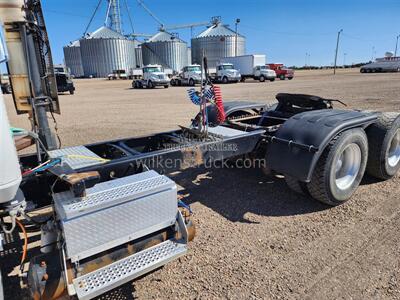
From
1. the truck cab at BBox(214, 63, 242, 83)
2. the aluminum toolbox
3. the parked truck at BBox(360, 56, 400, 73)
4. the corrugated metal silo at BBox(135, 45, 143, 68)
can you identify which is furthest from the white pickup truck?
the corrugated metal silo at BBox(135, 45, 143, 68)

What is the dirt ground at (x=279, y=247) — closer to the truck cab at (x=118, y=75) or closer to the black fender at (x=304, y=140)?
the black fender at (x=304, y=140)

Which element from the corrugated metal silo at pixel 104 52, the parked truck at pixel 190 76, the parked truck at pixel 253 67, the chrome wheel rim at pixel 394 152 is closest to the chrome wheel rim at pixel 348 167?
the chrome wheel rim at pixel 394 152

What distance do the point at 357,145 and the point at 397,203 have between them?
0.89 meters

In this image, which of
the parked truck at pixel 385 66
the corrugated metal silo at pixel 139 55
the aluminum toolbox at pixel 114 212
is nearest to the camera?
the aluminum toolbox at pixel 114 212

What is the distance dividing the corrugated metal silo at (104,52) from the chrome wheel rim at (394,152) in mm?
62044

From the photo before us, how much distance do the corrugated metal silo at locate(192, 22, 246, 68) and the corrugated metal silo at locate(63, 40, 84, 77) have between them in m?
26.2

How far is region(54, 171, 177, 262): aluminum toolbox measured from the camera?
82.2 inches

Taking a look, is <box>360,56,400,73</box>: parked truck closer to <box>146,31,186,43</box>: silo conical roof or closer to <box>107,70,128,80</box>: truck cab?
<box>146,31,186,43</box>: silo conical roof

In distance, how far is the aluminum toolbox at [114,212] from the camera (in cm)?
209

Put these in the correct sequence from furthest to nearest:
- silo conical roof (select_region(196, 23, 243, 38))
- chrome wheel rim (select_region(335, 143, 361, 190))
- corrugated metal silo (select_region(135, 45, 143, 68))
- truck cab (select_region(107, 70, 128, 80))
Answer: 1. corrugated metal silo (select_region(135, 45, 143, 68))
2. silo conical roof (select_region(196, 23, 243, 38))
3. truck cab (select_region(107, 70, 128, 80))
4. chrome wheel rim (select_region(335, 143, 361, 190))

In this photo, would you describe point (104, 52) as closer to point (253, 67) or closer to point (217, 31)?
point (217, 31)

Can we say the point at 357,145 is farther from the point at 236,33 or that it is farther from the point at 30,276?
the point at 236,33

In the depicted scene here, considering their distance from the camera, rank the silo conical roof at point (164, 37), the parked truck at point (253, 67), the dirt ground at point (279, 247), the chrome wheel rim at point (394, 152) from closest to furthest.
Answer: the dirt ground at point (279, 247), the chrome wheel rim at point (394, 152), the parked truck at point (253, 67), the silo conical roof at point (164, 37)

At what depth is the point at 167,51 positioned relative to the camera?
6225cm
